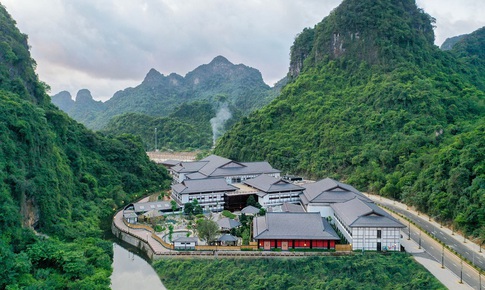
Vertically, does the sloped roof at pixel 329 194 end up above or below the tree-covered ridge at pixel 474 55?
below

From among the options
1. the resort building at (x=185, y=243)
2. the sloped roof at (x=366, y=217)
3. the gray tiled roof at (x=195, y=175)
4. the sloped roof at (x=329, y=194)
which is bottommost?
the resort building at (x=185, y=243)

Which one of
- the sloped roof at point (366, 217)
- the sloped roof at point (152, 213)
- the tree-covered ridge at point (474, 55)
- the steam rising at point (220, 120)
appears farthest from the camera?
the steam rising at point (220, 120)

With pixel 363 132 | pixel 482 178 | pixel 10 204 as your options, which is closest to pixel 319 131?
pixel 363 132

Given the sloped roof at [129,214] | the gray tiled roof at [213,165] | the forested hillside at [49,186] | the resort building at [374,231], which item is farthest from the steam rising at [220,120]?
the resort building at [374,231]

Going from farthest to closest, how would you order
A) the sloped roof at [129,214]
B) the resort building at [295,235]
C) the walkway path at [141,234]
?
the sloped roof at [129,214] < the walkway path at [141,234] < the resort building at [295,235]

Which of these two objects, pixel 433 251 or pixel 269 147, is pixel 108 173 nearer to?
pixel 269 147

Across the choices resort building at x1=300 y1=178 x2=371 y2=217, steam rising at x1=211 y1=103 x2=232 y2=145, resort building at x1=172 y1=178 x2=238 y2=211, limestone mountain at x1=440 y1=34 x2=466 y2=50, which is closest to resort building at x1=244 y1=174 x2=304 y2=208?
resort building at x1=300 y1=178 x2=371 y2=217

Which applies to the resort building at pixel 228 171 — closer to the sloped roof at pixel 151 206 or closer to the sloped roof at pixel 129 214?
the sloped roof at pixel 151 206
